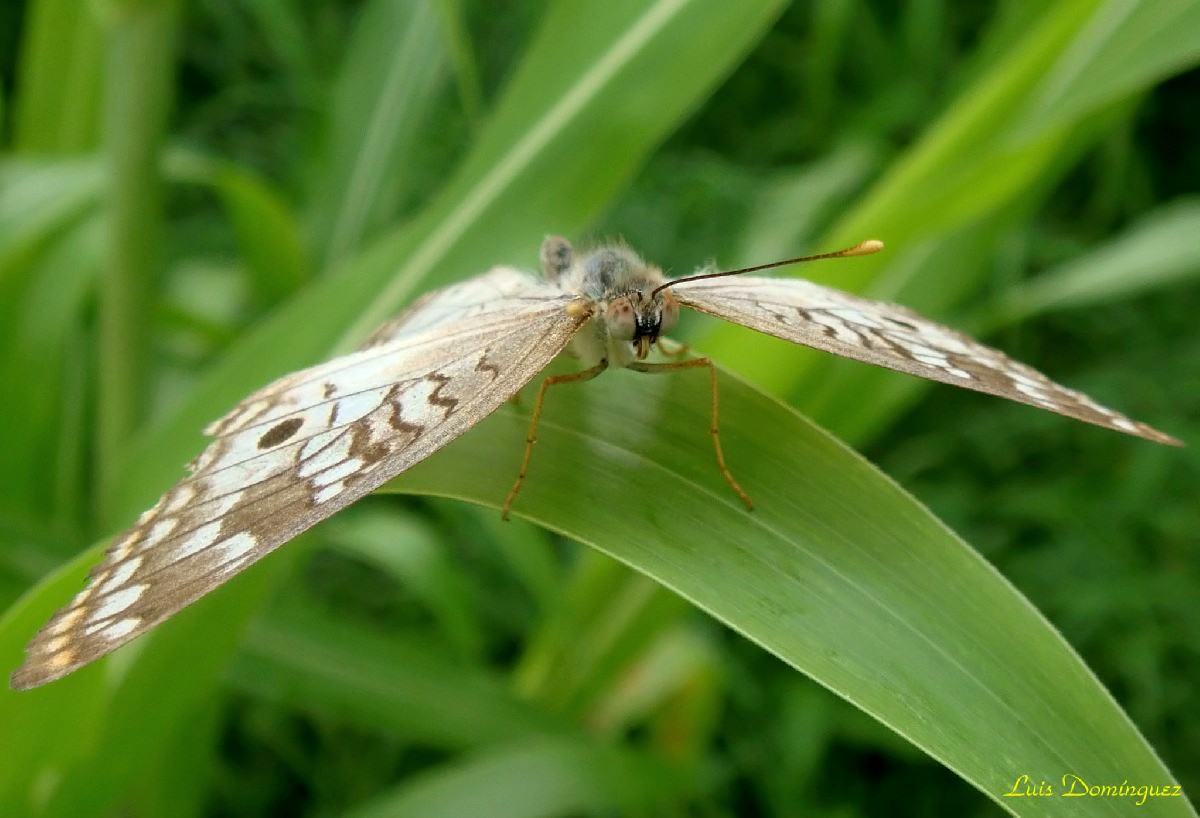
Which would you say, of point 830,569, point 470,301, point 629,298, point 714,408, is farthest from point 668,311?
point 830,569

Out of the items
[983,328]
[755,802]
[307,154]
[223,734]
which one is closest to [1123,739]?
[983,328]

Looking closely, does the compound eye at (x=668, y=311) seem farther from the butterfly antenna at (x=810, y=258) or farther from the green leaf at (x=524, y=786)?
the green leaf at (x=524, y=786)

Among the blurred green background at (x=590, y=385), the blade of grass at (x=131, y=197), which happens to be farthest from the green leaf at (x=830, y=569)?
the blade of grass at (x=131, y=197)

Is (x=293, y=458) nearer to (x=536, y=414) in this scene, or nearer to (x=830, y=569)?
(x=536, y=414)

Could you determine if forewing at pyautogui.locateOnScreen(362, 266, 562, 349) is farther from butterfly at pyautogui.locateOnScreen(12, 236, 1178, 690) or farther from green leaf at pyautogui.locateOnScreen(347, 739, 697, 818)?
green leaf at pyautogui.locateOnScreen(347, 739, 697, 818)

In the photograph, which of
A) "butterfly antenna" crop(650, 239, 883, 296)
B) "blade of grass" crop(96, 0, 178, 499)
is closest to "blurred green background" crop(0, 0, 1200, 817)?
"blade of grass" crop(96, 0, 178, 499)

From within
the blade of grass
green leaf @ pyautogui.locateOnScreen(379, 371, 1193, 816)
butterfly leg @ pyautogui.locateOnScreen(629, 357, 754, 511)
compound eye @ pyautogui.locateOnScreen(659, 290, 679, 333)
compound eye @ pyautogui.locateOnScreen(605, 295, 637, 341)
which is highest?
the blade of grass

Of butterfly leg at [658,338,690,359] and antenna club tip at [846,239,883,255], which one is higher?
butterfly leg at [658,338,690,359]

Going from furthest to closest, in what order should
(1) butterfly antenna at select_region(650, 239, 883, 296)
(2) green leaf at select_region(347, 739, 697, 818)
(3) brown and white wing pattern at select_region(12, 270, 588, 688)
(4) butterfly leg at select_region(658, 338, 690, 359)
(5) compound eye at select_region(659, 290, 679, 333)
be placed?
(2) green leaf at select_region(347, 739, 697, 818)
(4) butterfly leg at select_region(658, 338, 690, 359)
(5) compound eye at select_region(659, 290, 679, 333)
(1) butterfly antenna at select_region(650, 239, 883, 296)
(3) brown and white wing pattern at select_region(12, 270, 588, 688)

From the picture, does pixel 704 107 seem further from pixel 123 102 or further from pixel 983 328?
pixel 123 102
